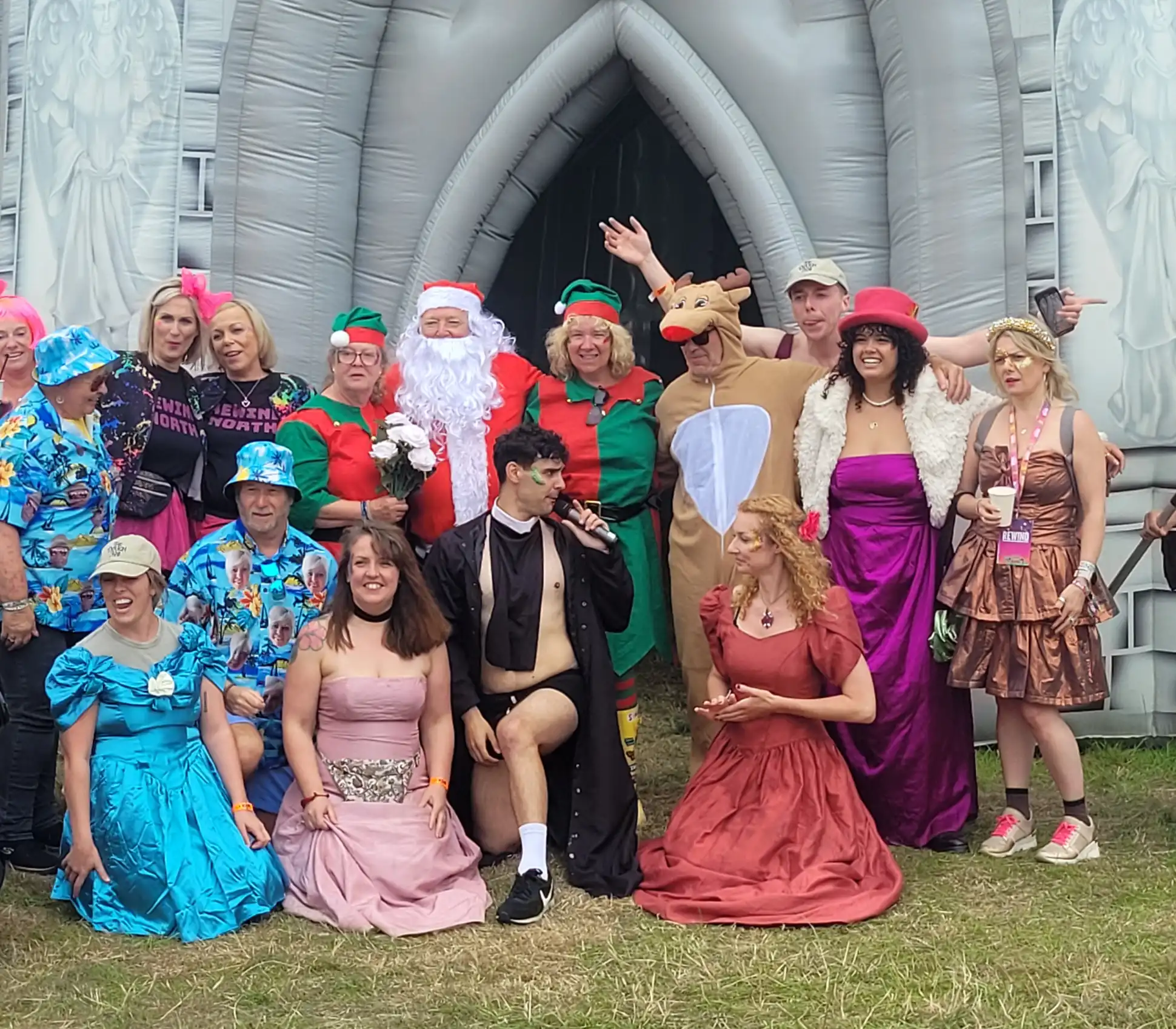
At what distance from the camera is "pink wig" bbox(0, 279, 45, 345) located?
4.48 metres

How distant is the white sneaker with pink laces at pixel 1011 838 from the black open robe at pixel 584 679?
98cm

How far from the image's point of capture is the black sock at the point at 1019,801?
4.11 metres

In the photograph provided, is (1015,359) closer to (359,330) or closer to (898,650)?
(898,650)

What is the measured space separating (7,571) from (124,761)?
0.61m

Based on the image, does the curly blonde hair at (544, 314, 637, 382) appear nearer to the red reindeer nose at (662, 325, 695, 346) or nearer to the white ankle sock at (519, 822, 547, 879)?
the red reindeer nose at (662, 325, 695, 346)

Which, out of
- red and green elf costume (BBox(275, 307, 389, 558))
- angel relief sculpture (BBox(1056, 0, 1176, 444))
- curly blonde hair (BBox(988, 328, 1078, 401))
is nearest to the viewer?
curly blonde hair (BBox(988, 328, 1078, 401))

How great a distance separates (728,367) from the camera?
4293mm

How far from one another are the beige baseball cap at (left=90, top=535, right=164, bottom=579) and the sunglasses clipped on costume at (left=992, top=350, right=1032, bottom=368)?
227cm

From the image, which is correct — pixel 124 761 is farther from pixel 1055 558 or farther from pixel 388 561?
pixel 1055 558

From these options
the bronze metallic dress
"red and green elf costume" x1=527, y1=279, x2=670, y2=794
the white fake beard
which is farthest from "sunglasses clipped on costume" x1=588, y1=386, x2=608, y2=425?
the bronze metallic dress

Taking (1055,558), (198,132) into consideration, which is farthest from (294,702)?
(198,132)

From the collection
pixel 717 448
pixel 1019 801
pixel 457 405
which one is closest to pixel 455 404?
pixel 457 405

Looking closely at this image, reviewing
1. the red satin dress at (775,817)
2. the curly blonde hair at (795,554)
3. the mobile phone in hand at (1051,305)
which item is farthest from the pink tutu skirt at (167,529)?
the mobile phone in hand at (1051,305)

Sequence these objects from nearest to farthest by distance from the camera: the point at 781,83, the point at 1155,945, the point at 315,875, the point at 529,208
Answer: the point at 1155,945 → the point at 315,875 → the point at 781,83 → the point at 529,208
